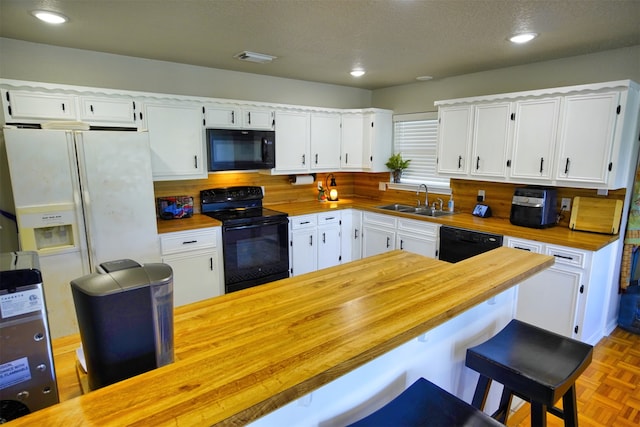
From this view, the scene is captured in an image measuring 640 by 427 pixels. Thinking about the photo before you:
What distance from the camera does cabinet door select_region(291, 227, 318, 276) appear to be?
3943mm

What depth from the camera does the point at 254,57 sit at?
3.13 m

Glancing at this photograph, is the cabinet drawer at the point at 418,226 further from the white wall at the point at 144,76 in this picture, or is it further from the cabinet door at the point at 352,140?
the white wall at the point at 144,76

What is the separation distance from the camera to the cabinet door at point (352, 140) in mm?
4484

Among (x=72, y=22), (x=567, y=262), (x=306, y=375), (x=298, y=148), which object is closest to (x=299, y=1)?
(x=72, y=22)

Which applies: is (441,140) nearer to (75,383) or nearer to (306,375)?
(306,375)

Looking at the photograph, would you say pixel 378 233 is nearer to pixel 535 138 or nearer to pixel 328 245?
pixel 328 245

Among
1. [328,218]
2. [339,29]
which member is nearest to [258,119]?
[328,218]

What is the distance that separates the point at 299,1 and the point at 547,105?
2303 mm

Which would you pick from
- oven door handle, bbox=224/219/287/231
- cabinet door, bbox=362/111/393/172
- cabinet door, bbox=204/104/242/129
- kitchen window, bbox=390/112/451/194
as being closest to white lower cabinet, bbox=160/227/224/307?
oven door handle, bbox=224/219/287/231

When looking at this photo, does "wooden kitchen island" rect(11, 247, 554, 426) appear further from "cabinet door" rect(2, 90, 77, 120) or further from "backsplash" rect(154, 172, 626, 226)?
"cabinet door" rect(2, 90, 77, 120)

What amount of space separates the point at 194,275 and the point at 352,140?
2508 millimetres

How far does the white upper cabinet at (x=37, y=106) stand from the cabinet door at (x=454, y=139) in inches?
134

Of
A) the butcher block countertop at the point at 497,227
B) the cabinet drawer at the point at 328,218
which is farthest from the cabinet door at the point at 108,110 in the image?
the cabinet drawer at the point at 328,218

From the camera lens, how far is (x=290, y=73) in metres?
3.90
